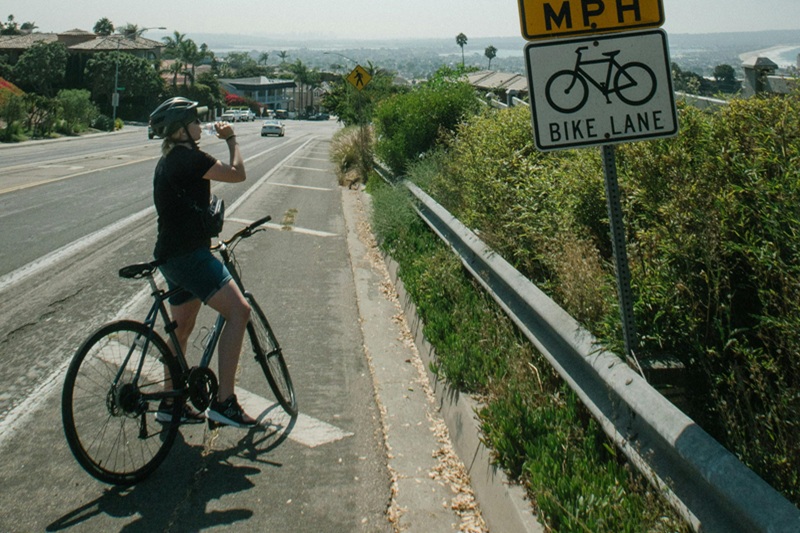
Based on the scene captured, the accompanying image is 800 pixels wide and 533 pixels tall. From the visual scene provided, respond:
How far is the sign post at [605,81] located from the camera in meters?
3.86

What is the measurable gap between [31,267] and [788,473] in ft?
28.5

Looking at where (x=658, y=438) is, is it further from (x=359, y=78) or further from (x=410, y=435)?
(x=359, y=78)

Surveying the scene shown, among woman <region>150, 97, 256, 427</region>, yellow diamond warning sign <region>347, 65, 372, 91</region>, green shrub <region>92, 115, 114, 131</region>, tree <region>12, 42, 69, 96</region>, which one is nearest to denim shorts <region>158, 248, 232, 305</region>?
woman <region>150, 97, 256, 427</region>

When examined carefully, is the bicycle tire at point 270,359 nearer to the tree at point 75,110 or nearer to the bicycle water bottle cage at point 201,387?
the bicycle water bottle cage at point 201,387

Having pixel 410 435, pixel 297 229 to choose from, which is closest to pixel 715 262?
pixel 410 435

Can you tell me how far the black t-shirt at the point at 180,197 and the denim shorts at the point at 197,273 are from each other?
0.05 m

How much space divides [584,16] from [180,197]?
240 centimetres

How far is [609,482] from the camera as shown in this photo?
338cm

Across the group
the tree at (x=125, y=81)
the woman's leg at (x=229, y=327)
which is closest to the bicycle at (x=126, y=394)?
the woman's leg at (x=229, y=327)

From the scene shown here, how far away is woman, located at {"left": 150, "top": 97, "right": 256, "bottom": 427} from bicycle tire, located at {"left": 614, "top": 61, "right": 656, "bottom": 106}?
7.19ft

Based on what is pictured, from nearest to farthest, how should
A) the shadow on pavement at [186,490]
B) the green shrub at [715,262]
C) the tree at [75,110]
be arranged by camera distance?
the green shrub at [715,262] < the shadow on pavement at [186,490] < the tree at [75,110]

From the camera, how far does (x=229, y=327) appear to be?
4.55 meters

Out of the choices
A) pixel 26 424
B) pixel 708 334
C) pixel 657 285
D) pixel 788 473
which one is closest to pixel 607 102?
pixel 657 285

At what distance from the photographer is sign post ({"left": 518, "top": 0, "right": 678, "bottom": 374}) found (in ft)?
12.7
